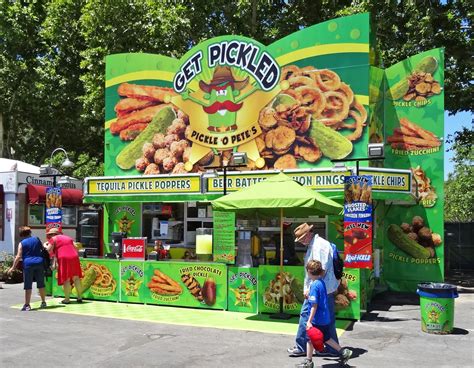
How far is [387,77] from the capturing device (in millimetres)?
14977

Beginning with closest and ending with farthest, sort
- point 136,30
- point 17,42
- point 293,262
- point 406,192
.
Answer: point 293,262 → point 406,192 → point 136,30 → point 17,42

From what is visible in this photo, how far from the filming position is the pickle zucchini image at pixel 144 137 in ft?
51.1

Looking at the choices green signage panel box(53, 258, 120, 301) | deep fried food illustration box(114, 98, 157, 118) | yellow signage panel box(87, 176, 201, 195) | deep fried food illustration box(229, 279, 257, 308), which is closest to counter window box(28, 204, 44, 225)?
yellow signage panel box(87, 176, 201, 195)

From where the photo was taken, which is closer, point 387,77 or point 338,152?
point 338,152

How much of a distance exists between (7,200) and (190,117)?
794 centimetres

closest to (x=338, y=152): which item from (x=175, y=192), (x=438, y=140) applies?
(x=438, y=140)

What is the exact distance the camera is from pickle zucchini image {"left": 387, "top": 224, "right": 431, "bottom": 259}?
568 inches

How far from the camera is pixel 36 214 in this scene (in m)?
19.9

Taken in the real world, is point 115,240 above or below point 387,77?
below

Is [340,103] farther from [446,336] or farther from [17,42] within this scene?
[17,42]

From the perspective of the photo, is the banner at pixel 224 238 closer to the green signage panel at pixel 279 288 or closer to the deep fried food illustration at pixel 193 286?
the deep fried food illustration at pixel 193 286

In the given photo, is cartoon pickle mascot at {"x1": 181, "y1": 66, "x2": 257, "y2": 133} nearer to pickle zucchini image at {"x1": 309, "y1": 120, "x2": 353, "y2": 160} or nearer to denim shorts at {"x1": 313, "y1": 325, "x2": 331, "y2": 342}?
pickle zucchini image at {"x1": 309, "y1": 120, "x2": 353, "y2": 160}

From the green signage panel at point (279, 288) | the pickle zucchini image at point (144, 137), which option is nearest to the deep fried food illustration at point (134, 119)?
the pickle zucchini image at point (144, 137)

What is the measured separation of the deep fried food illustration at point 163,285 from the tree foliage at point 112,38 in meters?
8.77
